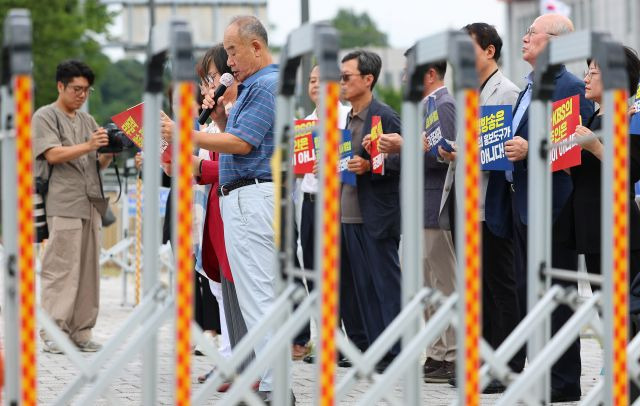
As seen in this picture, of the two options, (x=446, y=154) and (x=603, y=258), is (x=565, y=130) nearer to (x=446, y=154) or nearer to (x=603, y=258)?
(x=446, y=154)

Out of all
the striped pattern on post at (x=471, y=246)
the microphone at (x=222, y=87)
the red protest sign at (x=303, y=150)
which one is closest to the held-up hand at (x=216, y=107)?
the microphone at (x=222, y=87)

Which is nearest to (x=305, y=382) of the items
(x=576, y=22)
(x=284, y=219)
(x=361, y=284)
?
(x=361, y=284)

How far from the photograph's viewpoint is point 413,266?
4980 mm

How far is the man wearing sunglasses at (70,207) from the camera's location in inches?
397

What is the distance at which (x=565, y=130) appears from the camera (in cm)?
657

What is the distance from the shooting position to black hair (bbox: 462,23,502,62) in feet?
26.8

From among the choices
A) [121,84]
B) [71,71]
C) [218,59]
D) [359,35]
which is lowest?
[218,59]

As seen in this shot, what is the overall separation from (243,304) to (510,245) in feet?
5.82

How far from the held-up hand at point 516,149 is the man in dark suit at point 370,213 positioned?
56.8 inches

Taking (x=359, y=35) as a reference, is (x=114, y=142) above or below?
below

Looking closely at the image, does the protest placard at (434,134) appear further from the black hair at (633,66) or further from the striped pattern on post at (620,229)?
the striped pattern on post at (620,229)

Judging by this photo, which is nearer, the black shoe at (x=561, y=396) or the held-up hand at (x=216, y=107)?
the black shoe at (x=561, y=396)

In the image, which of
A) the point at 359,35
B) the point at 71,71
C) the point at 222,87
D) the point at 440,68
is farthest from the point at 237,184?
the point at 359,35

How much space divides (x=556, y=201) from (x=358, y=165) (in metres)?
1.62
